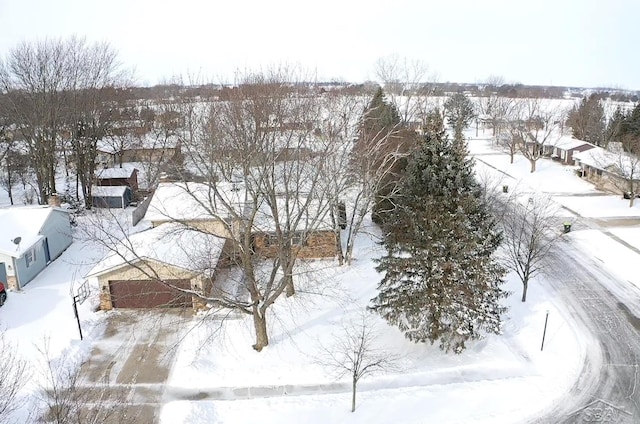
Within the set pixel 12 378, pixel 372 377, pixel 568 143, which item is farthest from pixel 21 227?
pixel 568 143

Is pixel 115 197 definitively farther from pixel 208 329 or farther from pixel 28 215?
pixel 208 329

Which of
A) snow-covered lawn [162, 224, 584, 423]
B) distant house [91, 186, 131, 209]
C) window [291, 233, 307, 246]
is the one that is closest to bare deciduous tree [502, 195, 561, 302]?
snow-covered lawn [162, 224, 584, 423]

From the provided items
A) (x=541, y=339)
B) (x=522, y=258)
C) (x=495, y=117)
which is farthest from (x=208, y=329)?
(x=495, y=117)

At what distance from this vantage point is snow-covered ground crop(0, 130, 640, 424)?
1348 cm

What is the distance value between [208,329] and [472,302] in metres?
9.17

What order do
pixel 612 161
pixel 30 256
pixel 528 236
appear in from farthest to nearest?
pixel 612 161
pixel 528 236
pixel 30 256

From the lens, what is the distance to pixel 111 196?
1294 inches

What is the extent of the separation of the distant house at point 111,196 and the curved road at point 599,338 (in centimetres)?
2657

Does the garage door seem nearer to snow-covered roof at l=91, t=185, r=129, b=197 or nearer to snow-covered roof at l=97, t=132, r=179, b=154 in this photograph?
snow-covered roof at l=91, t=185, r=129, b=197

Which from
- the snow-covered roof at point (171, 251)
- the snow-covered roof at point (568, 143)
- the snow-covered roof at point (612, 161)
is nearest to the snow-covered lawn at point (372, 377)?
the snow-covered roof at point (171, 251)

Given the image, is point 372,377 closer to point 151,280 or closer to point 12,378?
point 151,280

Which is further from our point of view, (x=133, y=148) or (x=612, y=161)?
(x=133, y=148)

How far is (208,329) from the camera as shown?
57.4 feet

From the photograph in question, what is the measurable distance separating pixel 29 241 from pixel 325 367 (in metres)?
15.4
